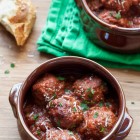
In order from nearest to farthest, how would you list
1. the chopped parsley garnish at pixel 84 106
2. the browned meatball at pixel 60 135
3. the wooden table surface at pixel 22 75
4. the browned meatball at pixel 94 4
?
the browned meatball at pixel 60 135, the chopped parsley garnish at pixel 84 106, the wooden table surface at pixel 22 75, the browned meatball at pixel 94 4

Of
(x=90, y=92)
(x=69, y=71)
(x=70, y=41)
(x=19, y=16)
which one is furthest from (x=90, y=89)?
(x=19, y=16)

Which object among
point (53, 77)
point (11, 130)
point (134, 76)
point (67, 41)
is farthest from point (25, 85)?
point (134, 76)

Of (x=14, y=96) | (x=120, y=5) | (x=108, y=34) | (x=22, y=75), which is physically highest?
(x=120, y=5)

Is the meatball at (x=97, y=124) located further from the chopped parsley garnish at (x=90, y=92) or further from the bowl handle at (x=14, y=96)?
the bowl handle at (x=14, y=96)

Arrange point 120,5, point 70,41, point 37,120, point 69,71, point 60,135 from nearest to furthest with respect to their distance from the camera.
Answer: point 60,135 → point 37,120 → point 69,71 → point 120,5 → point 70,41

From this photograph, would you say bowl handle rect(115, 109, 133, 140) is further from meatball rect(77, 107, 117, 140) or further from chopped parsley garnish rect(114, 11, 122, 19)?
chopped parsley garnish rect(114, 11, 122, 19)

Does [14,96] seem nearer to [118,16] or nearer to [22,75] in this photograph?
[22,75]

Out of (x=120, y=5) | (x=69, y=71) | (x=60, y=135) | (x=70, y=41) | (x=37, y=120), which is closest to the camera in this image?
(x=60, y=135)

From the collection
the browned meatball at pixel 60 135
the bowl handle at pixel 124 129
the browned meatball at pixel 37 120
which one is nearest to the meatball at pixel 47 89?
the browned meatball at pixel 37 120
